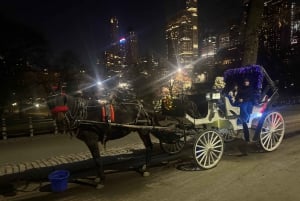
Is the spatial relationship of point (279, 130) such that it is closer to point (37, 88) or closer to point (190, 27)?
point (37, 88)

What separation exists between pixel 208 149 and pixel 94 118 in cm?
293

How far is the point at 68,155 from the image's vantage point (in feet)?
35.7

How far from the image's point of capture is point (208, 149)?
793 centimetres

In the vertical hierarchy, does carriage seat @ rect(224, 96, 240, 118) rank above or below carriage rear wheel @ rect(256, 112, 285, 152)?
above

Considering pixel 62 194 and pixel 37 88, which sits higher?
pixel 37 88

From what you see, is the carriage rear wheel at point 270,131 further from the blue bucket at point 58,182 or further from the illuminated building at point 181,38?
the illuminated building at point 181,38

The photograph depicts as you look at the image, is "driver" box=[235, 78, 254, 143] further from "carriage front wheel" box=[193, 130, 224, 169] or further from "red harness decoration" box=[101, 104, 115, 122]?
"red harness decoration" box=[101, 104, 115, 122]

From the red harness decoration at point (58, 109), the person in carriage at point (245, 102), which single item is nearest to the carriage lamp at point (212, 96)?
the person in carriage at point (245, 102)

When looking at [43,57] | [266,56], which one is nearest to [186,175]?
[43,57]

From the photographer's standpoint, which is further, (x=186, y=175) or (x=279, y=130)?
(x=279, y=130)

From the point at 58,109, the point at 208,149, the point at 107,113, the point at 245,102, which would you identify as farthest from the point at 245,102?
the point at 58,109

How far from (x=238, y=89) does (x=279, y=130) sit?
1.77m

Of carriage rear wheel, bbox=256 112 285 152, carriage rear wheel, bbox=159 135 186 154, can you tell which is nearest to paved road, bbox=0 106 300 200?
carriage rear wheel, bbox=159 135 186 154

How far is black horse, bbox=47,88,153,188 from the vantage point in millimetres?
6766
